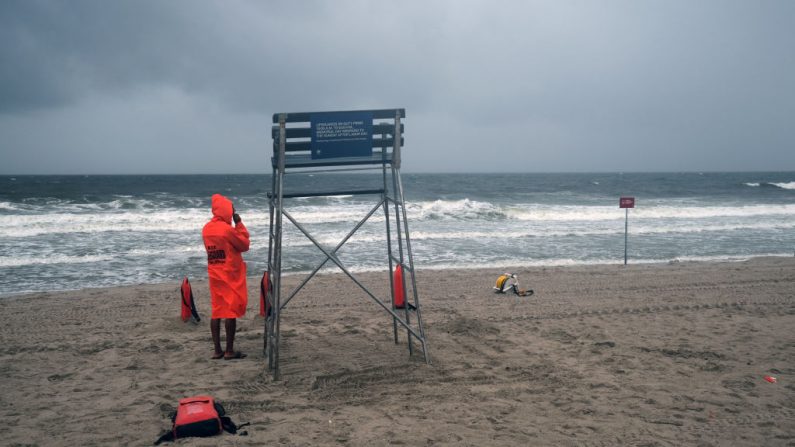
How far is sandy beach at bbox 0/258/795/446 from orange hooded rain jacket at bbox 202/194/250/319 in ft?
2.15

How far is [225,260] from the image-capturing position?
5.27m

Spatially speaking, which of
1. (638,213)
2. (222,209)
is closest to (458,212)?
(638,213)

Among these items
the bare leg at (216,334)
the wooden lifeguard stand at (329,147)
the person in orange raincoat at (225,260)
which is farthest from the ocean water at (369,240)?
the wooden lifeguard stand at (329,147)

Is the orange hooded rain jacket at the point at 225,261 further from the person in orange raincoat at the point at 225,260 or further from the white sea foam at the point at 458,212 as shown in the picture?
the white sea foam at the point at 458,212

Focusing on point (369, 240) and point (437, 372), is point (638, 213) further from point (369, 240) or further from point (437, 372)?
point (437, 372)

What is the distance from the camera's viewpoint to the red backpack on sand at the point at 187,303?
708cm

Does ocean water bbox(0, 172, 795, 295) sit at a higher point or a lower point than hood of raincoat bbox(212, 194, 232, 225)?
lower

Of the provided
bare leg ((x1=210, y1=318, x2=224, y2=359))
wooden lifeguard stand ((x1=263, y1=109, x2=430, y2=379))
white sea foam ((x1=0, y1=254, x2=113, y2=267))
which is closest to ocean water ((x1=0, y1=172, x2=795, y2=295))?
white sea foam ((x1=0, y1=254, x2=113, y2=267))

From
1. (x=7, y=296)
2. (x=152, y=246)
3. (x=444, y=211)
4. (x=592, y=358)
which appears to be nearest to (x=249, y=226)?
(x=152, y=246)

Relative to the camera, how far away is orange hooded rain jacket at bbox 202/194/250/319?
5.23 meters

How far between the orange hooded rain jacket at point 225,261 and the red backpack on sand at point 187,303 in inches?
75.4

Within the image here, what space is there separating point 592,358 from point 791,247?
14.1 m

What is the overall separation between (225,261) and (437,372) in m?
2.34

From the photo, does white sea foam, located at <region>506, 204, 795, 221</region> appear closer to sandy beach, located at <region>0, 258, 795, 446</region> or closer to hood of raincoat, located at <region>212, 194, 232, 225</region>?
sandy beach, located at <region>0, 258, 795, 446</region>
